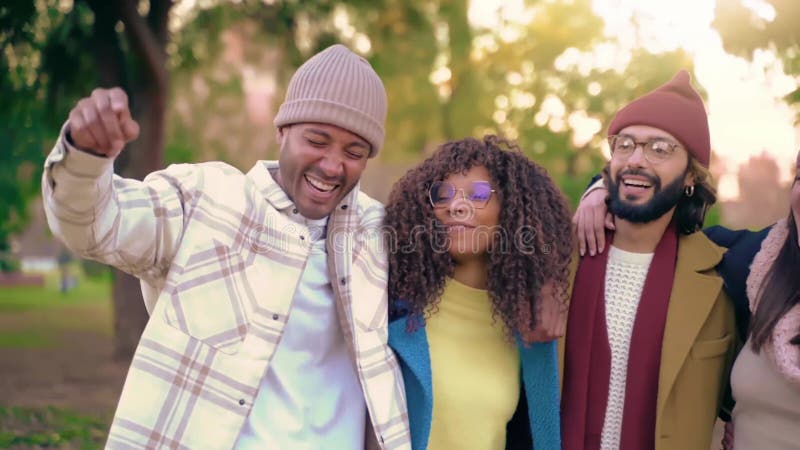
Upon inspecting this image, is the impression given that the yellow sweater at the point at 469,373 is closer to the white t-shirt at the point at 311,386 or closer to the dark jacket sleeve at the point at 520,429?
the dark jacket sleeve at the point at 520,429

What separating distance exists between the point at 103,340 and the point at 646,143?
51.4 ft

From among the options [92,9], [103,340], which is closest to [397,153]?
[103,340]

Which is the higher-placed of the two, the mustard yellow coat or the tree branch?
the tree branch

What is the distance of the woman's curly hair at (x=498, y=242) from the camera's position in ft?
11.9

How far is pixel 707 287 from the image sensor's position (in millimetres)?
3834

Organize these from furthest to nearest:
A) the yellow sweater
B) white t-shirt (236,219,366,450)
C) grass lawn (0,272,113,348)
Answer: grass lawn (0,272,113,348)
the yellow sweater
white t-shirt (236,219,366,450)

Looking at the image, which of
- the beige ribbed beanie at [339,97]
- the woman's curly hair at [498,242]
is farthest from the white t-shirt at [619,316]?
the beige ribbed beanie at [339,97]

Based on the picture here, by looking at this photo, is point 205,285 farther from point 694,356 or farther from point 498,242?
point 694,356

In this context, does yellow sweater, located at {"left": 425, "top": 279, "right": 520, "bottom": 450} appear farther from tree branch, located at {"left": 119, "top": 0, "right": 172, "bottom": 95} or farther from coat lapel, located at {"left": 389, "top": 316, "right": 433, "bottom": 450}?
tree branch, located at {"left": 119, "top": 0, "right": 172, "bottom": 95}

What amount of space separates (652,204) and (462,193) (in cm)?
100

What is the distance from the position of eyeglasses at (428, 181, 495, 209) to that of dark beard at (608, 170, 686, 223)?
74 cm

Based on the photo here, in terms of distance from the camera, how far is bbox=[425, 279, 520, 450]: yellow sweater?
11.5 ft

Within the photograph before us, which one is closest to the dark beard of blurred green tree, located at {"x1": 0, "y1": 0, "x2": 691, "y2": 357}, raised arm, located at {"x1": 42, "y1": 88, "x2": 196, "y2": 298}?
raised arm, located at {"x1": 42, "y1": 88, "x2": 196, "y2": 298}

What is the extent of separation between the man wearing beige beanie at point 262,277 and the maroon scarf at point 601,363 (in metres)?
0.92
